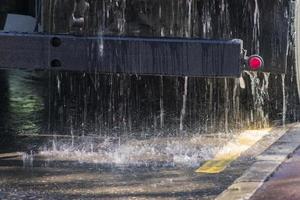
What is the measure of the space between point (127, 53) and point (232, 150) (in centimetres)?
206

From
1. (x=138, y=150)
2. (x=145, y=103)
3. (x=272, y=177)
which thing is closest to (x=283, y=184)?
(x=272, y=177)

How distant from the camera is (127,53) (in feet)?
16.1

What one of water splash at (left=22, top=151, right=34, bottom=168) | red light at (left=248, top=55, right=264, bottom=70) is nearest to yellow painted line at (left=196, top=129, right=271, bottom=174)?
red light at (left=248, top=55, right=264, bottom=70)

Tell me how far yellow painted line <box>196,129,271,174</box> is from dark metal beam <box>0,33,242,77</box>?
110 centimetres

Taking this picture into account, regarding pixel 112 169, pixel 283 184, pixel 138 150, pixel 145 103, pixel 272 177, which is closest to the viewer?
pixel 283 184

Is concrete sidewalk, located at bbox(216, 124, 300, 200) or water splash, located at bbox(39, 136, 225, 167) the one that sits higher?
water splash, located at bbox(39, 136, 225, 167)

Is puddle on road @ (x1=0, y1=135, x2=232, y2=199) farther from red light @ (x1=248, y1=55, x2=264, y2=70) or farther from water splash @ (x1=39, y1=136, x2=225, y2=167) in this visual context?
red light @ (x1=248, y1=55, x2=264, y2=70)

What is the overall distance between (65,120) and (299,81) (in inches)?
109

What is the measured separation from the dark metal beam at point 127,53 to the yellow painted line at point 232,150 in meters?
1.10

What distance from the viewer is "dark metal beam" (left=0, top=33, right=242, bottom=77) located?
4.86m

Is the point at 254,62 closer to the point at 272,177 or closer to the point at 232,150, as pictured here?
the point at 272,177

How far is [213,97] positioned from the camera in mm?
8453

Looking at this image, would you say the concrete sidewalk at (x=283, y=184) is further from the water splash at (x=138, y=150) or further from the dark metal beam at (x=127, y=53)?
the dark metal beam at (x=127, y=53)

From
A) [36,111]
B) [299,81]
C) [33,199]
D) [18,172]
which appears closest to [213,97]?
[299,81]
